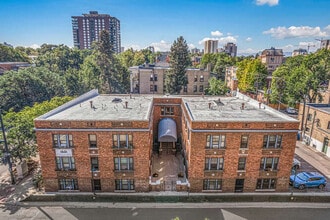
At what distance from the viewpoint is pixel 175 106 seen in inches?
1260

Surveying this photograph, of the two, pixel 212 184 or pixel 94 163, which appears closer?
pixel 94 163

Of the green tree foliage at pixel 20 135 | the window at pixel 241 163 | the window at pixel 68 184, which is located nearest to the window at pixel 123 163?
the window at pixel 68 184

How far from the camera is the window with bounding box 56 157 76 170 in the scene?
2080 centimetres

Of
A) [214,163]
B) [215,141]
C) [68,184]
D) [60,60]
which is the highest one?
[60,60]

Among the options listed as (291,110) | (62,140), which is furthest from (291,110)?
(62,140)

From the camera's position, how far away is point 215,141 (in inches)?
807

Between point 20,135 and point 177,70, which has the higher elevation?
point 177,70

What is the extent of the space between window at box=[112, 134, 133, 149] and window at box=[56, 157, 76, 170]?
189 inches

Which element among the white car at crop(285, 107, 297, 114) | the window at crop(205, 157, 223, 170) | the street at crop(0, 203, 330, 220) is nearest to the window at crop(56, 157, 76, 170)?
the street at crop(0, 203, 330, 220)

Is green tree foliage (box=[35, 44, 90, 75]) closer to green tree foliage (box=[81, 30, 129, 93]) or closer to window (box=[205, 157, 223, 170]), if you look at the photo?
green tree foliage (box=[81, 30, 129, 93])

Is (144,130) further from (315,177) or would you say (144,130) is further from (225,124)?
(315,177)

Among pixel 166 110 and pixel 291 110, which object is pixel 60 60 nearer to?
pixel 166 110

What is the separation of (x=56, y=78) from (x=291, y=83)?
5571cm

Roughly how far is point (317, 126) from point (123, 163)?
30.6 meters
